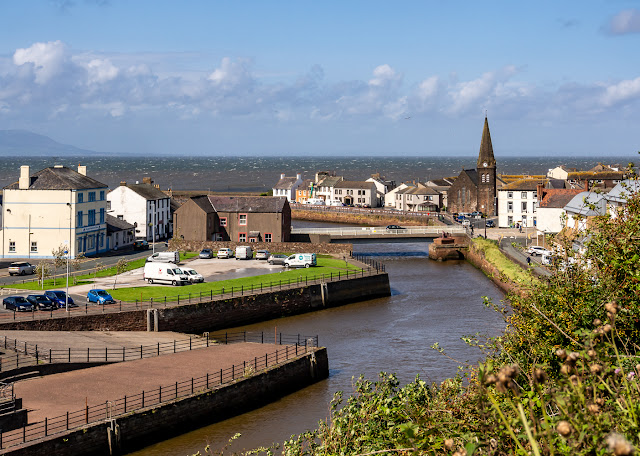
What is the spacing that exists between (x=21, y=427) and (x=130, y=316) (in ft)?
66.0

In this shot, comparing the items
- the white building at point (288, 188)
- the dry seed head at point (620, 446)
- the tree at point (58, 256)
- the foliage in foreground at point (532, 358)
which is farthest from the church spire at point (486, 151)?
the dry seed head at point (620, 446)

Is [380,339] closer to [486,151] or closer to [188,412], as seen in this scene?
[188,412]

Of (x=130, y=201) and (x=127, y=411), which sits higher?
(x=130, y=201)

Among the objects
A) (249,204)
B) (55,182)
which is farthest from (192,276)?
(249,204)

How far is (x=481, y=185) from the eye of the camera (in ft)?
410

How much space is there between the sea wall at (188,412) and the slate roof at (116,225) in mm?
43026

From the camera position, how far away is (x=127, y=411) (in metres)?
27.0

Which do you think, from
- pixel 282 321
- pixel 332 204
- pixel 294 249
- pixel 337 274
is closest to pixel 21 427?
pixel 282 321

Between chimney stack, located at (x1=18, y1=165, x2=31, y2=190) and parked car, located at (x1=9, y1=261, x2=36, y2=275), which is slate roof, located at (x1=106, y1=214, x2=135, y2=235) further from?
parked car, located at (x1=9, y1=261, x2=36, y2=275)

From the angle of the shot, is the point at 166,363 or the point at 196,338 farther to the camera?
the point at 196,338

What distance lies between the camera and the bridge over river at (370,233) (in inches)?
3359

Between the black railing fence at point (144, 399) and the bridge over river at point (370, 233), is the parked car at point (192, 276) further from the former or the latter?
the bridge over river at point (370, 233)

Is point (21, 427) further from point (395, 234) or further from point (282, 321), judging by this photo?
point (395, 234)

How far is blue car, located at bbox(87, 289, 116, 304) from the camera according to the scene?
4678 cm
